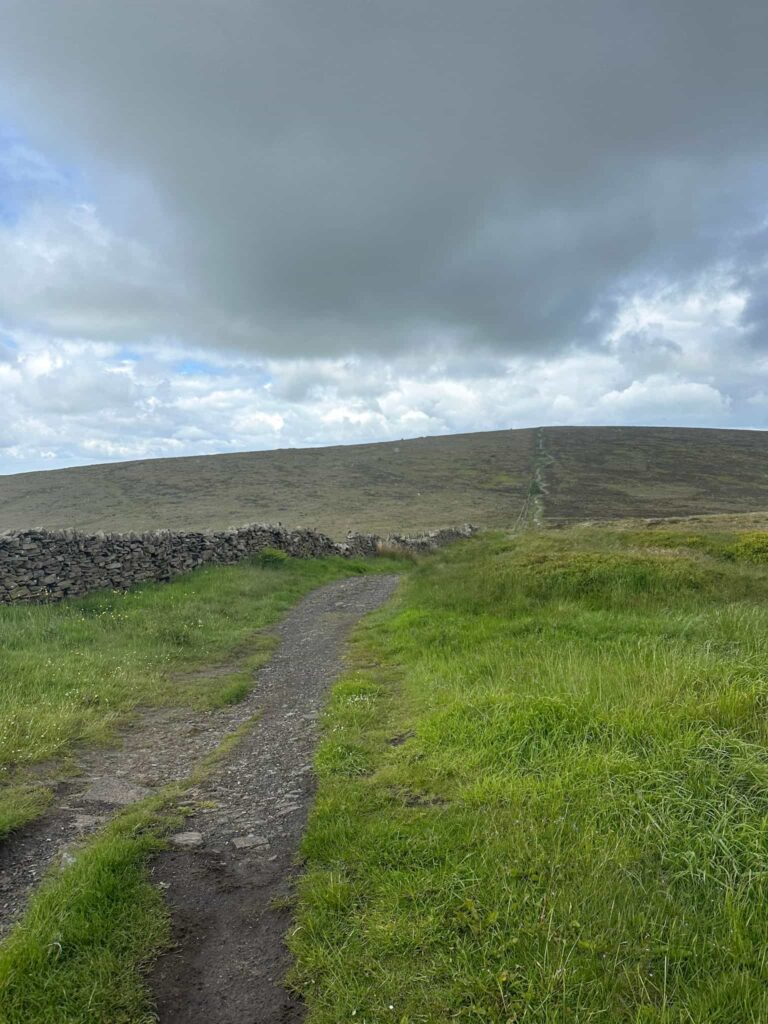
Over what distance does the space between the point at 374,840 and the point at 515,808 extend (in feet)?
3.53

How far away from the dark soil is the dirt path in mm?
28

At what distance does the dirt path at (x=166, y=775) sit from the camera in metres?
5.01

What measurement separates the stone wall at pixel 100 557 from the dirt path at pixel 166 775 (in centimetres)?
608

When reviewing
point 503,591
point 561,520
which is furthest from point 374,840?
point 561,520

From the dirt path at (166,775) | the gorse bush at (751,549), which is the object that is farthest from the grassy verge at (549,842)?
the gorse bush at (751,549)

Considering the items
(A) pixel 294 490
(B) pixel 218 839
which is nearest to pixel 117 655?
(B) pixel 218 839

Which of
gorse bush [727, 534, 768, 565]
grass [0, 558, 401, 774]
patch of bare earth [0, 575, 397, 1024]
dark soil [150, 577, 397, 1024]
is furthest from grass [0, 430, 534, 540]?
dark soil [150, 577, 397, 1024]

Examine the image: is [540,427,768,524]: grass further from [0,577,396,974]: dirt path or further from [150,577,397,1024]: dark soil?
[150,577,397,1024]: dark soil

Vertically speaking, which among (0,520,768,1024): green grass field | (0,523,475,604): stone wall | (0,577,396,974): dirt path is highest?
(0,523,475,604): stone wall

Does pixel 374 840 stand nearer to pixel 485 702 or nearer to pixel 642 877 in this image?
pixel 642 877

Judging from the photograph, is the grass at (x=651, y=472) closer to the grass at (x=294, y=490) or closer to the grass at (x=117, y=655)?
the grass at (x=294, y=490)

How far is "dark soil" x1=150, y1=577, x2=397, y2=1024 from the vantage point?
11.5 feet

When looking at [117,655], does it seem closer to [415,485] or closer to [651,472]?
[415,485]

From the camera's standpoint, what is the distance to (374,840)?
15.1 ft
